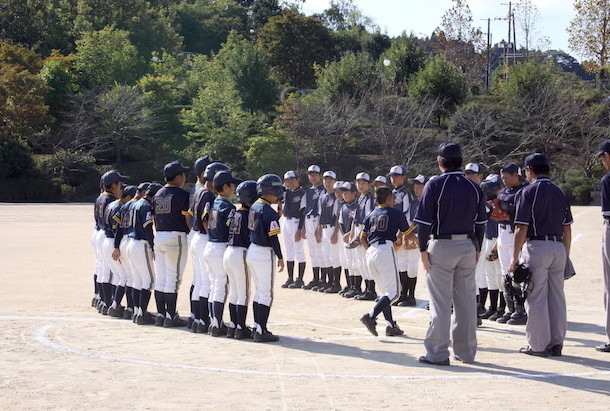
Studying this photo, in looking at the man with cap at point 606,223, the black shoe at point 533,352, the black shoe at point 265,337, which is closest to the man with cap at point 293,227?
the black shoe at point 265,337

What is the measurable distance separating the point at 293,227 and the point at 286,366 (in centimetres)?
789

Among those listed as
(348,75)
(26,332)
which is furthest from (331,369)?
(348,75)

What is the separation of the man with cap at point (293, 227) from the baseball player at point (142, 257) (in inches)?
187

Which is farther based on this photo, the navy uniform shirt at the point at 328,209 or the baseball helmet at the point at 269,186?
the navy uniform shirt at the point at 328,209

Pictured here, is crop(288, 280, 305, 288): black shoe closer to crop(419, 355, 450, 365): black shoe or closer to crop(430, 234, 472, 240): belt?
crop(419, 355, 450, 365): black shoe

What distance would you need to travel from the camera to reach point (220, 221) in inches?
416

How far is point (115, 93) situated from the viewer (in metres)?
49.9

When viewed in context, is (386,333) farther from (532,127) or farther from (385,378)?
(532,127)

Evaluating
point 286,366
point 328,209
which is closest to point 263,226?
point 286,366

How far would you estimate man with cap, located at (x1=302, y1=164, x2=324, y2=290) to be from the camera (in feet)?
52.1

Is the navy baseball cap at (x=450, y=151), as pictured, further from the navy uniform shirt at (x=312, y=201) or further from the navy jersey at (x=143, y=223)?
the navy uniform shirt at (x=312, y=201)

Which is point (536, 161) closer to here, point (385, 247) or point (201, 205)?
point (385, 247)

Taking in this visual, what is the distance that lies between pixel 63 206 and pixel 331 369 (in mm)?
31994

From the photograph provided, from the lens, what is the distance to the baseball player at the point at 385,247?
417 inches
